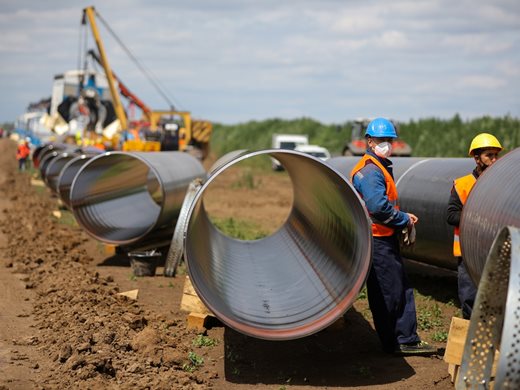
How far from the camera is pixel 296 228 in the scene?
35.7 ft

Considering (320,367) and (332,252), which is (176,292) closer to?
(332,252)

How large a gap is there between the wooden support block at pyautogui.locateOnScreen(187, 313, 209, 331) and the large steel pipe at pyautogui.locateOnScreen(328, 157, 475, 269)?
287cm

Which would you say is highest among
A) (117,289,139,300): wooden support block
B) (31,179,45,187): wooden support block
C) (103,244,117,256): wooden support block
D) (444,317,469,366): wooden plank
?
(444,317,469,366): wooden plank

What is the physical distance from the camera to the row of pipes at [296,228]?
5523 mm

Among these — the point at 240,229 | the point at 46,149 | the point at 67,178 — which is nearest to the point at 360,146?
the point at 46,149

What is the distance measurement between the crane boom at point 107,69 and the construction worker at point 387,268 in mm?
20630

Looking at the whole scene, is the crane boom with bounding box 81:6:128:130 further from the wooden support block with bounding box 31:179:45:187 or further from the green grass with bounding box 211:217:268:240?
the green grass with bounding box 211:217:268:240

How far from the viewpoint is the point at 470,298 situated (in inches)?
241

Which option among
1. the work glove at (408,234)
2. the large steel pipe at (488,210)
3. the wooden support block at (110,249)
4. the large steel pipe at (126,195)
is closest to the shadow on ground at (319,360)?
the work glove at (408,234)

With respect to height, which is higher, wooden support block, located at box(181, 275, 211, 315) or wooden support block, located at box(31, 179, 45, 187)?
wooden support block, located at box(181, 275, 211, 315)

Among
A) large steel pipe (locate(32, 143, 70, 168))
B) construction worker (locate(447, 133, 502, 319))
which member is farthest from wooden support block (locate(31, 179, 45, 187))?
construction worker (locate(447, 133, 502, 319))

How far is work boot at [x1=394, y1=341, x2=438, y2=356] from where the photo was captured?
6.40 metres

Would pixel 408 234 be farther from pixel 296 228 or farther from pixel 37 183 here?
pixel 37 183

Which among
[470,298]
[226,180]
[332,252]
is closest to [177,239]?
[332,252]
